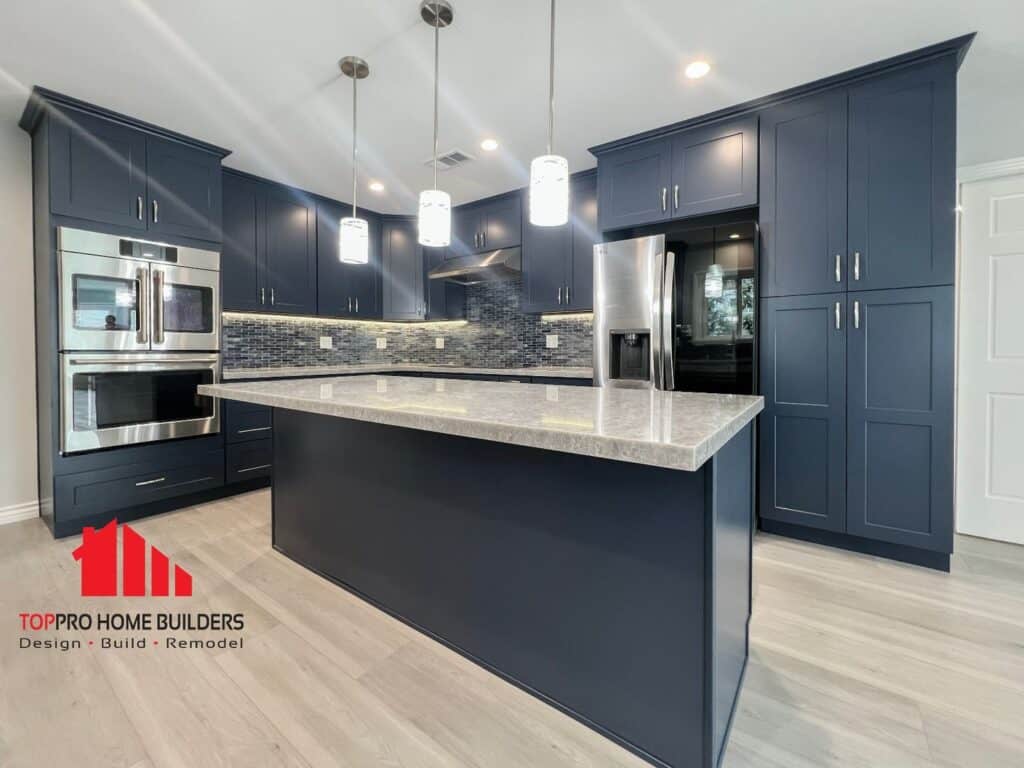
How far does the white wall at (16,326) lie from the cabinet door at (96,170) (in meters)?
0.59

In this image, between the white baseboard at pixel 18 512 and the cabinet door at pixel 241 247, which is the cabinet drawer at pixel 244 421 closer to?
the cabinet door at pixel 241 247

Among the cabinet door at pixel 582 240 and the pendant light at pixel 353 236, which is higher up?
the cabinet door at pixel 582 240

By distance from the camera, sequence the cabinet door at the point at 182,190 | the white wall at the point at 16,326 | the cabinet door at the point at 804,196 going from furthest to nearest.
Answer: the cabinet door at the point at 182,190
the white wall at the point at 16,326
the cabinet door at the point at 804,196

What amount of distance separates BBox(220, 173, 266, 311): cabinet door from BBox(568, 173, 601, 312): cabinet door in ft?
8.25

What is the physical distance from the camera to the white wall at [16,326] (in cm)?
296

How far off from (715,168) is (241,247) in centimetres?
343

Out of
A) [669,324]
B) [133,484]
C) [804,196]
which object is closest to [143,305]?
[133,484]

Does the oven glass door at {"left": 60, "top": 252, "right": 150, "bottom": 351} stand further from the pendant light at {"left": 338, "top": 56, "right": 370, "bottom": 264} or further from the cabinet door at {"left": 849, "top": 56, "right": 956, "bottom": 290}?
the cabinet door at {"left": 849, "top": 56, "right": 956, "bottom": 290}

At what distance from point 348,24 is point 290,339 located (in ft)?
9.65

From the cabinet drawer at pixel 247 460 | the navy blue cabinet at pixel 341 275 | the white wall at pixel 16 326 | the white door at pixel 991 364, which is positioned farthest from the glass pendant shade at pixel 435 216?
the white door at pixel 991 364

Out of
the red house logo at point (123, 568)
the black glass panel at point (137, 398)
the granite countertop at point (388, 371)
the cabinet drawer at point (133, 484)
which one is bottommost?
the red house logo at point (123, 568)

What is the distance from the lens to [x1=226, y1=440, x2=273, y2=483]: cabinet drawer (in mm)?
3502

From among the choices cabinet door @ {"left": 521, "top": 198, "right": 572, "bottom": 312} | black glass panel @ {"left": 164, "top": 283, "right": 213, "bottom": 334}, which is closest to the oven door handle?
black glass panel @ {"left": 164, "top": 283, "right": 213, "bottom": 334}

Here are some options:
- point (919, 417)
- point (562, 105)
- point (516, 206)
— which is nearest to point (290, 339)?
point (516, 206)
